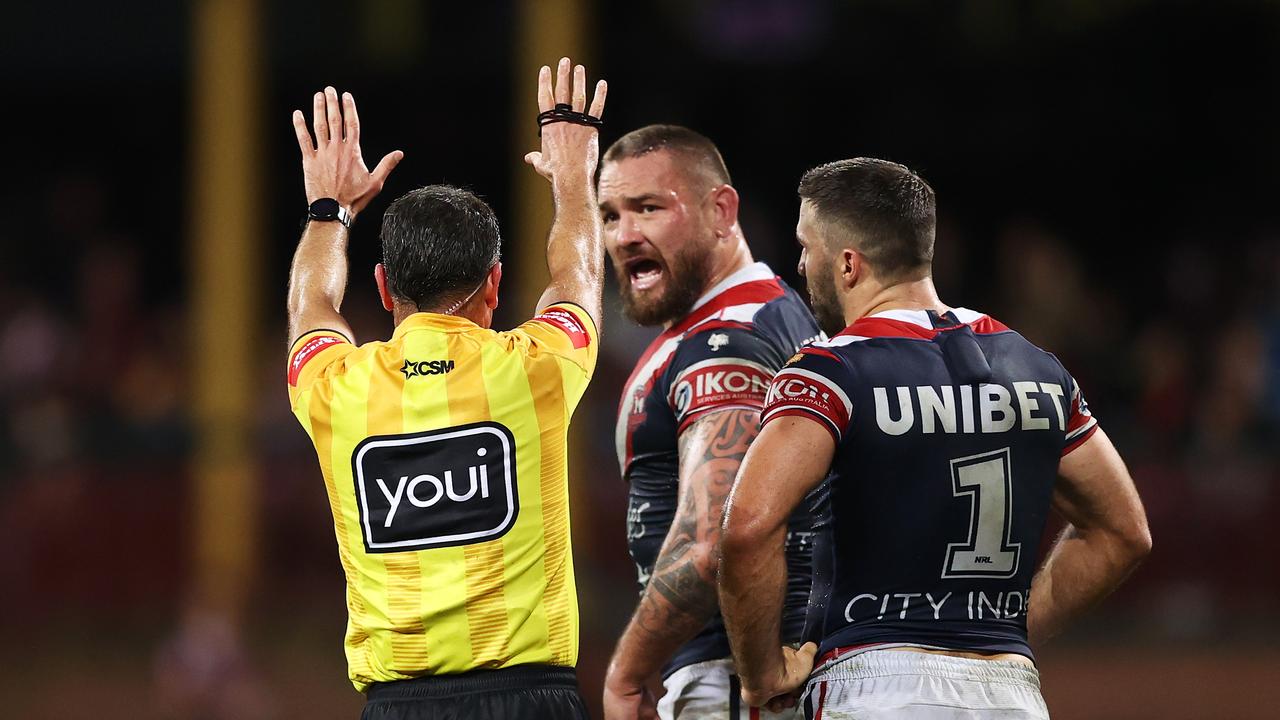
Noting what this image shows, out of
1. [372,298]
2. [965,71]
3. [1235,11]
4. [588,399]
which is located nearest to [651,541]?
[588,399]

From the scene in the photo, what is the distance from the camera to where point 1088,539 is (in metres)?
4.04

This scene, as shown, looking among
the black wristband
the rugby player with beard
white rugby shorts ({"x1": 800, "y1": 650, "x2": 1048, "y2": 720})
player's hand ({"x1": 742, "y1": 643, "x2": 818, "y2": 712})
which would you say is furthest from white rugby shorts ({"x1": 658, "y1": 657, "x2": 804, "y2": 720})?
the black wristband

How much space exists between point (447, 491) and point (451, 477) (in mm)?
32

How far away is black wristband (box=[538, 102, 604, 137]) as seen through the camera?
418 cm

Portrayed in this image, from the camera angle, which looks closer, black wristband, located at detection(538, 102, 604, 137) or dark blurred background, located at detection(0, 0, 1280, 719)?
black wristband, located at detection(538, 102, 604, 137)

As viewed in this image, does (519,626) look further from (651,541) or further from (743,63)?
(743,63)

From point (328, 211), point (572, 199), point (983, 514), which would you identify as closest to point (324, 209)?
point (328, 211)

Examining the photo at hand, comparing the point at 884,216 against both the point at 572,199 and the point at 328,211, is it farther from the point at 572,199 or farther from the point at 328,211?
the point at 328,211

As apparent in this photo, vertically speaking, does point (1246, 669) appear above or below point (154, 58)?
below

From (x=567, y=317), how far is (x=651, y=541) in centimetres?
89

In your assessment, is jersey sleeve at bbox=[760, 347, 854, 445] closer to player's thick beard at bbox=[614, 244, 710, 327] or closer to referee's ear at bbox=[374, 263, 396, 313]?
referee's ear at bbox=[374, 263, 396, 313]

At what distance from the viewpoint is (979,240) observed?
1460 centimetres

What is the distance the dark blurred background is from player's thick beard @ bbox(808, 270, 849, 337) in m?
6.51

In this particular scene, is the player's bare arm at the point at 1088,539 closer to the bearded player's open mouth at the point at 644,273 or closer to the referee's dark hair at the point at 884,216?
the referee's dark hair at the point at 884,216
